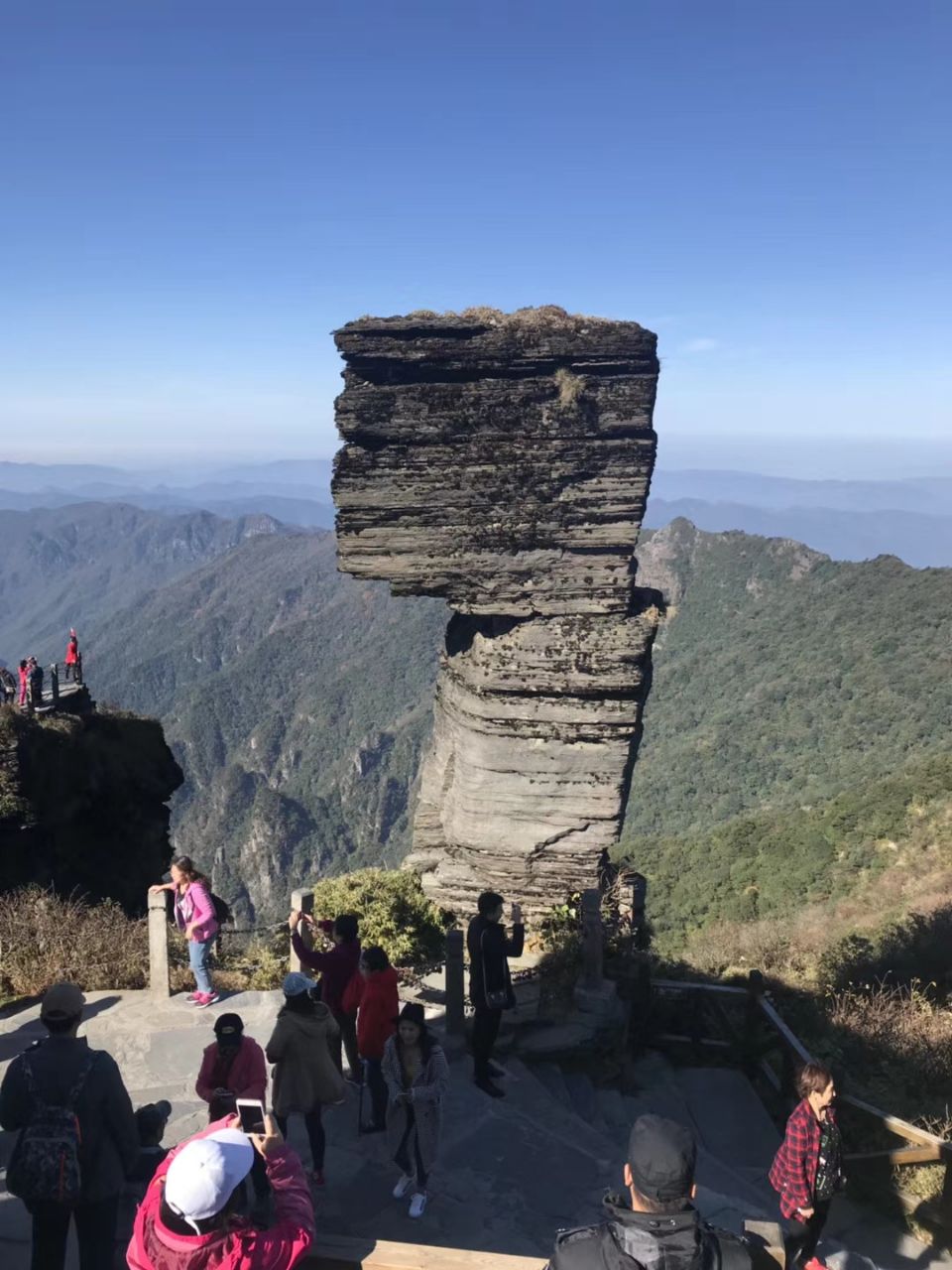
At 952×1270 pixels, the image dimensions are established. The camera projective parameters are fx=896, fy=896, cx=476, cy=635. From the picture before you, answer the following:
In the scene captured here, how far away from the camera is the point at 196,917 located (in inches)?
329

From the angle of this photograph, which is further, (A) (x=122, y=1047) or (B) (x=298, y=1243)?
(A) (x=122, y=1047)

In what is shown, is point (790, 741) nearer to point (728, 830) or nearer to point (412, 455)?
point (728, 830)

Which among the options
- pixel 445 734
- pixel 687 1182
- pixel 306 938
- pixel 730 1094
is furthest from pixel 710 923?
pixel 687 1182

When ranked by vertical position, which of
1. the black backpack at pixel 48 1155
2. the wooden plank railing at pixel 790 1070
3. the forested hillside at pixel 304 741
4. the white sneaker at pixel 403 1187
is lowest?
the forested hillside at pixel 304 741

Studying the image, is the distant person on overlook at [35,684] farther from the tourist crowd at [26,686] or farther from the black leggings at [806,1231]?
the black leggings at [806,1231]

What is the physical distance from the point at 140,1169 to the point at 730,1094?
5.92 metres

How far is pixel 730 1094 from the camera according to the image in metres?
8.66

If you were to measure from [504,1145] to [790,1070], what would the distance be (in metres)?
3.09

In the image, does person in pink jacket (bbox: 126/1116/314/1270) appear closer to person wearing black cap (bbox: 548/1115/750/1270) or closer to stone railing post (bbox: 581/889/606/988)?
person wearing black cap (bbox: 548/1115/750/1270)

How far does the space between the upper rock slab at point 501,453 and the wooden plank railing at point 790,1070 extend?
5.91 m

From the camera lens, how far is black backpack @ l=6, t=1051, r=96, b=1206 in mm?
4027

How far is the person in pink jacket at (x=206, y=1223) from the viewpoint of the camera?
10.1ft

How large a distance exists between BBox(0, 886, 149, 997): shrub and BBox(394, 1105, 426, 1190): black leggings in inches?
183

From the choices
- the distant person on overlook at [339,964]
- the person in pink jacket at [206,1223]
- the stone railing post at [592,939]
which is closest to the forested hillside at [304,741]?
the stone railing post at [592,939]
